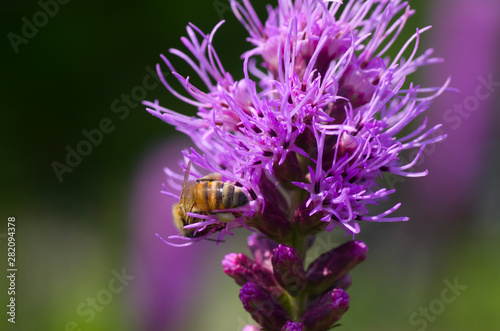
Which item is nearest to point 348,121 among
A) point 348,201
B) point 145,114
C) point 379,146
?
point 379,146

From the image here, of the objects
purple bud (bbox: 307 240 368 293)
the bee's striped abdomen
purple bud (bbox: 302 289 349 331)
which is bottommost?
purple bud (bbox: 302 289 349 331)

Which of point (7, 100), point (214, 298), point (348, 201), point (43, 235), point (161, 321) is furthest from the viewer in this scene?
point (7, 100)

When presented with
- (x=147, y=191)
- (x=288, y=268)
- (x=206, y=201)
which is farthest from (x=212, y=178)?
(x=147, y=191)

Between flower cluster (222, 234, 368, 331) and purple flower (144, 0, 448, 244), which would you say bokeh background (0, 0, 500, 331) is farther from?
purple flower (144, 0, 448, 244)

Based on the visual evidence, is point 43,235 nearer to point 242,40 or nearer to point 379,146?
point 242,40

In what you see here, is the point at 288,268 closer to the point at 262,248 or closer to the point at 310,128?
the point at 262,248

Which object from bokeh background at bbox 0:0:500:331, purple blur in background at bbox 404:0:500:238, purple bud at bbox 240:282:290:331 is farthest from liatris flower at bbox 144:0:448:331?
purple blur in background at bbox 404:0:500:238

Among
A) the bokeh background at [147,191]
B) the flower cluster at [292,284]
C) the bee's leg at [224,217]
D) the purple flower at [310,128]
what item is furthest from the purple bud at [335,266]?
the bokeh background at [147,191]
